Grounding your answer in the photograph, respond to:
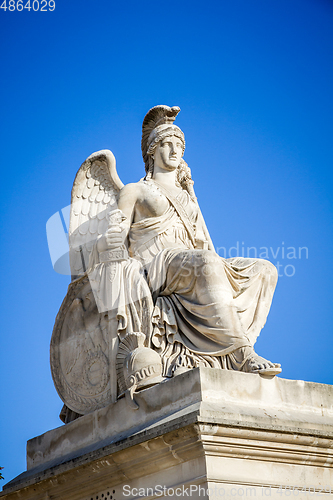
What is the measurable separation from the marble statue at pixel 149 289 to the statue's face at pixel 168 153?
13 millimetres

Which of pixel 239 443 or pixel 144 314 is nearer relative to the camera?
pixel 239 443

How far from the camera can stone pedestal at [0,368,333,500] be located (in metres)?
6.48

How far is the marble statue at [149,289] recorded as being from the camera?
763 cm

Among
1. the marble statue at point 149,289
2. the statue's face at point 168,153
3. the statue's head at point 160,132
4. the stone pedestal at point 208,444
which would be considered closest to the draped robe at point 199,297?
the marble statue at point 149,289

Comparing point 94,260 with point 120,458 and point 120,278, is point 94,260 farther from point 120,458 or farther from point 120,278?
point 120,458

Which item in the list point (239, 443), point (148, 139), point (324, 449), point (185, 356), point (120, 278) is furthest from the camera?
point (148, 139)

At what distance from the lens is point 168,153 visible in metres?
9.31

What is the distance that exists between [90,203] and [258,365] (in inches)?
130

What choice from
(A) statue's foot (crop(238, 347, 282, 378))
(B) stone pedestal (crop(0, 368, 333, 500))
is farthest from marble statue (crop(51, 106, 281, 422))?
(B) stone pedestal (crop(0, 368, 333, 500))

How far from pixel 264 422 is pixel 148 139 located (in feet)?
14.1

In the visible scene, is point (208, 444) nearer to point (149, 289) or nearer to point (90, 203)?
point (149, 289)

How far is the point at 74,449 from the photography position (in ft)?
26.1

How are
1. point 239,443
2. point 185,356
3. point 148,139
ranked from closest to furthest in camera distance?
point 239,443 → point 185,356 → point 148,139

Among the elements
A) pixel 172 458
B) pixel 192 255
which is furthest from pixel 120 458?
pixel 192 255
